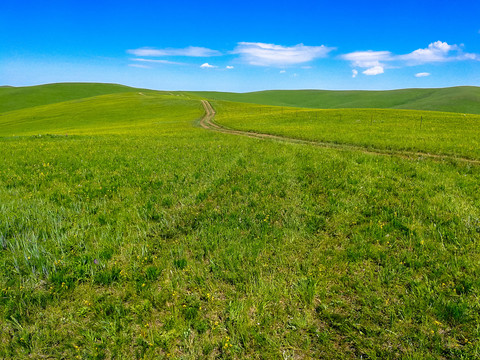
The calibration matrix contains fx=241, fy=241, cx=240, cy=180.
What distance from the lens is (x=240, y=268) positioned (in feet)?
16.9

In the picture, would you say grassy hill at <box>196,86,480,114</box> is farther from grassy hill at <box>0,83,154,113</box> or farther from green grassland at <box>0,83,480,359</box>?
green grassland at <box>0,83,480,359</box>

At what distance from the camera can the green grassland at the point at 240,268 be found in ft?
11.9

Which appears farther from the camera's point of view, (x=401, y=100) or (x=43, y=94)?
(x=43, y=94)

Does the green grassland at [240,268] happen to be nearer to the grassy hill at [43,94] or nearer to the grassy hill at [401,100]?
the grassy hill at [401,100]

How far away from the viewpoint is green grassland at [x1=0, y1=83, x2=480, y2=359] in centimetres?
362

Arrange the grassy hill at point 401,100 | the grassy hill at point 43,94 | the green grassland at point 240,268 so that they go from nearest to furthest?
1. the green grassland at point 240,268
2. the grassy hill at point 401,100
3. the grassy hill at point 43,94

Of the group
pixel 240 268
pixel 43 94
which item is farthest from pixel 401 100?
pixel 43 94

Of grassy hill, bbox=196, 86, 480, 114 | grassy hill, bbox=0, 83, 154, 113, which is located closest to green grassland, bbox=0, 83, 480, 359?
grassy hill, bbox=196, 86, 480, 114

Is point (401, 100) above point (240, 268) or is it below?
above

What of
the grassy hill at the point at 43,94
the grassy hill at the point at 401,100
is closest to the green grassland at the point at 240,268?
the grassy hill at the point at 401,100

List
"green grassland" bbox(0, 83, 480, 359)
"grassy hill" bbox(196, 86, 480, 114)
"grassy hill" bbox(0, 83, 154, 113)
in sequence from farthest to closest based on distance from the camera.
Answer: "grassy hill" bbox(0, 83, 154, 113), "grassy hill" bbox(196, 86, 480, 114), "green grassland" bbox(0, 83, 480, 359)

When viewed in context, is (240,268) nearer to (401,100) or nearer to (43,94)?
(401,100)

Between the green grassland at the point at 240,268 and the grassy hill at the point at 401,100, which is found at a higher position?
the grassy hill at the point at 401,100

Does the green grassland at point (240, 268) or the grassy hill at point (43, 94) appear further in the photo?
the grassy hill at point (43, 94)
